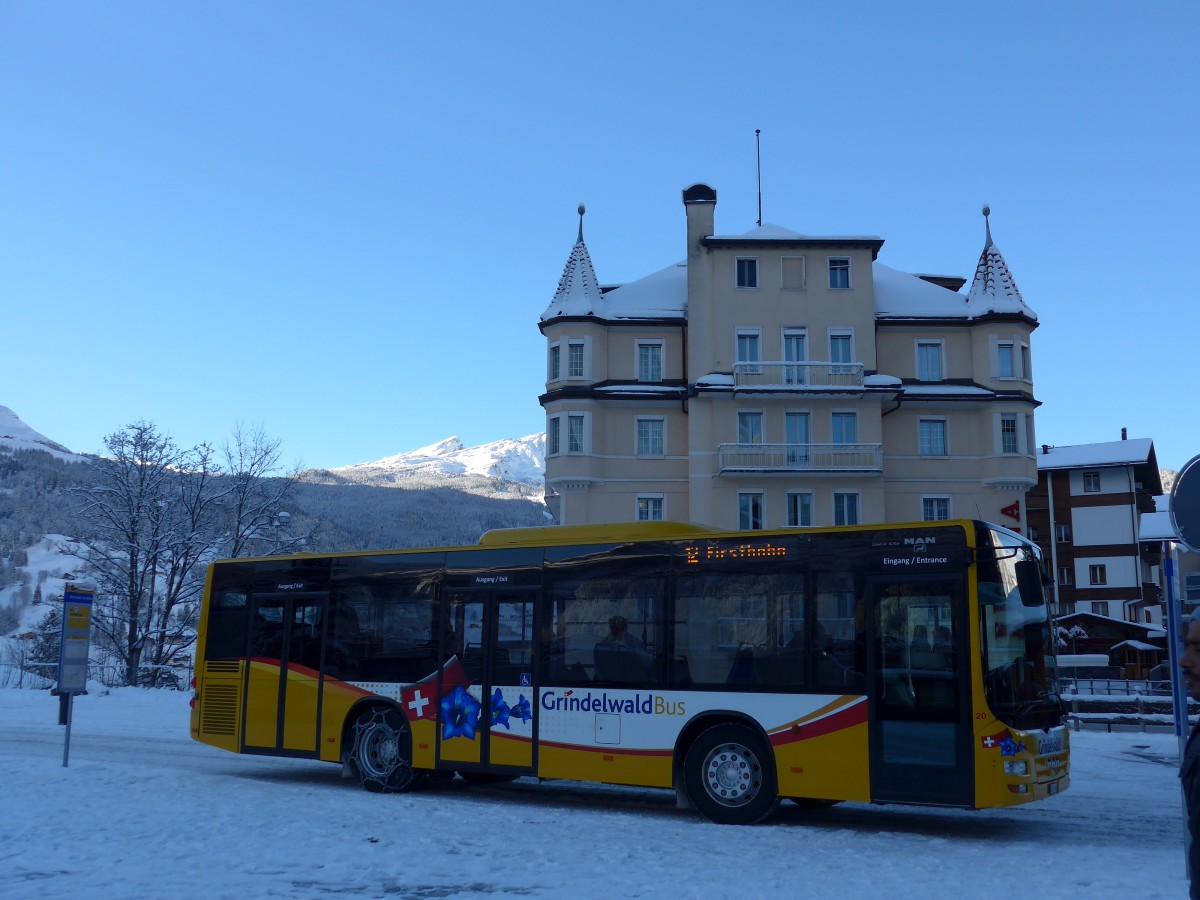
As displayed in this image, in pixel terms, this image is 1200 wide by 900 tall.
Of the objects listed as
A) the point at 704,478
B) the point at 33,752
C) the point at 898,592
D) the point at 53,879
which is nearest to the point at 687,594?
the point at 898,592

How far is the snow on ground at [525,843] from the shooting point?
334 inches

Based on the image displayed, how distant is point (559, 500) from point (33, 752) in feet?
113

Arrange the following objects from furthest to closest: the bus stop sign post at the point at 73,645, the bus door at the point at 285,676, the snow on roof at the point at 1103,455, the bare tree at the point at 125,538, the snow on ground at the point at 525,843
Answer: the snow on roof at the point at 1103,455 → the bare tree at the point at 125,538 → the bus stop sign post at the point at 73,645 → the bus door at the point at 285,676 → the snow on ground at the point at 525,843

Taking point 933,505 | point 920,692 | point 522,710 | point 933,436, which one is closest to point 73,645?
point 522,710

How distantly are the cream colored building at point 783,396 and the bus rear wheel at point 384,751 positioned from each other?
112ft

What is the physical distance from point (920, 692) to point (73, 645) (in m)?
11.7

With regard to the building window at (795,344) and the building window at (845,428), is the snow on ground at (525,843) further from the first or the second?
the building window at (795,344)

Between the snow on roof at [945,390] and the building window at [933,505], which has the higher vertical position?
the snow on roof at [945,390]

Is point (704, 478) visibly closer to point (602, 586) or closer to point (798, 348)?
point (798, 348)

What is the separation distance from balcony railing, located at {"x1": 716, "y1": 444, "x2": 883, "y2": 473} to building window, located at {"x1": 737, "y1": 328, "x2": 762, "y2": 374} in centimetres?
413

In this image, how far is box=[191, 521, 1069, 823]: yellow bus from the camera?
1127cm

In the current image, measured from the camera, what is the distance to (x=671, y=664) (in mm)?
12844

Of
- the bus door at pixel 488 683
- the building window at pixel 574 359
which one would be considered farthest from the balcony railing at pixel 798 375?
the bus door at pixel 488 683

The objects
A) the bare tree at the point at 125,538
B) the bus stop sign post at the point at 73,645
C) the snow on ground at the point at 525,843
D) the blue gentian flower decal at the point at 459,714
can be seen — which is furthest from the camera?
the bare tree at the point at 125,538
